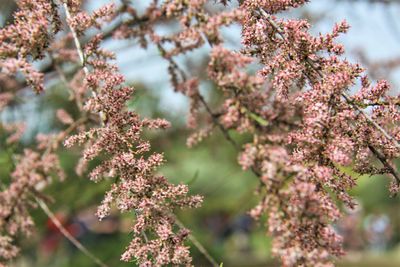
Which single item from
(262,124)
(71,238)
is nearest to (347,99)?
(262,124)

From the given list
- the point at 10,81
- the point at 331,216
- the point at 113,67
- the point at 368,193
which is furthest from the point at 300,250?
the point at 368,193

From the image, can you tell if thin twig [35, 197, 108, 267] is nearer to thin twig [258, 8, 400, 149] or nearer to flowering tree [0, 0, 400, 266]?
flowering tree [0, 0, 400, 266]

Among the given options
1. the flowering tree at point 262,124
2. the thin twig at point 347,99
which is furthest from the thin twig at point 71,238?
the thin twig at point 347,99

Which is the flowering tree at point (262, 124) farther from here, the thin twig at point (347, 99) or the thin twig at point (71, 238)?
the thin twig at point (71, 238)

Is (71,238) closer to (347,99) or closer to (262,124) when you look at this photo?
(262,124)

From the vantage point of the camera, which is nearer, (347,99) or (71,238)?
(347,99)

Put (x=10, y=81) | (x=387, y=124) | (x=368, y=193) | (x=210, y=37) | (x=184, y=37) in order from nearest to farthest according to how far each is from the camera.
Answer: (x=210, y=37)
(x=184, y=37)
(x=387, y=124)
(x=10, y=81)
(x=368, y=193)

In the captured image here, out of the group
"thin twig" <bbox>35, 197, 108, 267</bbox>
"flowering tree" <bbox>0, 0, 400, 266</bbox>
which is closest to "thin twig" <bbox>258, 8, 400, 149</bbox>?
"flowering tree" <bbox>0, 0, 400, 266</bbox>

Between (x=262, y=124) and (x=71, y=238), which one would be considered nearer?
(x=262, y=124)

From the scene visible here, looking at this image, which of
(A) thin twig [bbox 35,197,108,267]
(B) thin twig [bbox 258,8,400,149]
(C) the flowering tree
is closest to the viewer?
(C) the flowering tree

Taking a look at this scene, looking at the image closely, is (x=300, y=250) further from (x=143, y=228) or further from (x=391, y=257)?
(x=391, y=257)

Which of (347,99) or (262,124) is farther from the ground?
(347,99)
